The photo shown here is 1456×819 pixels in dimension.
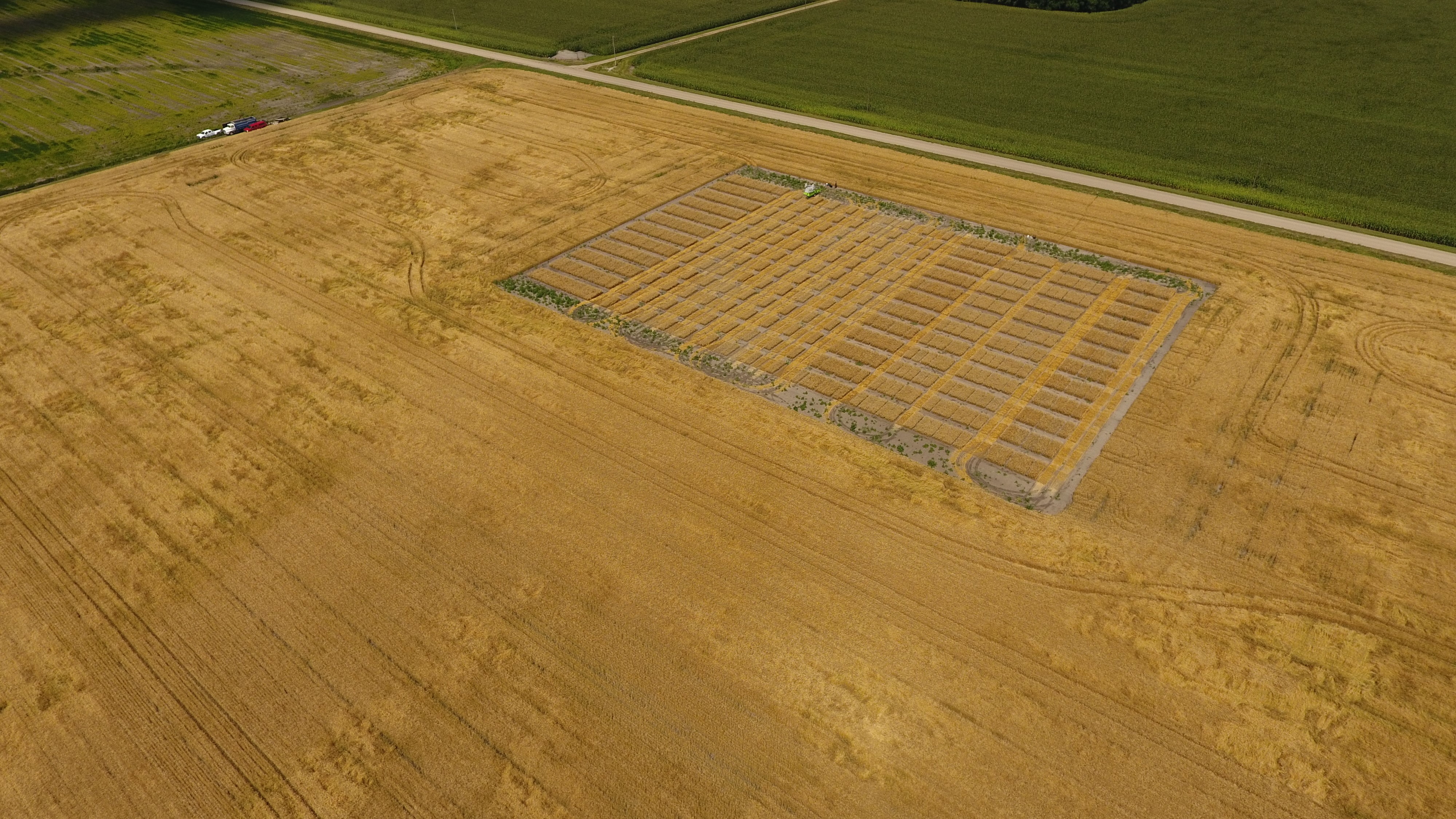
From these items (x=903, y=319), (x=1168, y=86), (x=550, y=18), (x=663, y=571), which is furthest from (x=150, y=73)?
(x=1168, y=86)

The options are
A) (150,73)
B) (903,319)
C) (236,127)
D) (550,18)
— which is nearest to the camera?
(903,319)

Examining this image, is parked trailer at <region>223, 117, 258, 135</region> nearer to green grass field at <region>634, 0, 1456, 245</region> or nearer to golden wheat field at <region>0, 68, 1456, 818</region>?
golden wheat field at <region>0, 68, 1456, 818</region>

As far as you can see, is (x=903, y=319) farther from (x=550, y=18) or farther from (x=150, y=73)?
(x=150, y=73)

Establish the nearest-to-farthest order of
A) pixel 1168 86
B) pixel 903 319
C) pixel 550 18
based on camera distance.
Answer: pixel 903 319
pixel 1168 86
pixel 550 18

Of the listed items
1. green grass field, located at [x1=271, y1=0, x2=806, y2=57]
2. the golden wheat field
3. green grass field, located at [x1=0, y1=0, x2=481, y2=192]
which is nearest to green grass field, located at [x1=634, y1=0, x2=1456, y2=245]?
green grass field, located at [x1=271, y1=0, x2=806, y2=57]

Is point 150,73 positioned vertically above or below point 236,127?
above

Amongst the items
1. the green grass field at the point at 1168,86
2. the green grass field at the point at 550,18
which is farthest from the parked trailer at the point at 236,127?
the green grass field at the point at 1168,86
